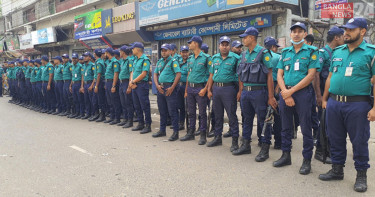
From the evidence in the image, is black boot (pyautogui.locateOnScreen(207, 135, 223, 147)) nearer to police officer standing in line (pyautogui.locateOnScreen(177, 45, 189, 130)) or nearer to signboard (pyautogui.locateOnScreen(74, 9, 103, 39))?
police officer standing in line (pyautogui.locateOnScreen(177, 45, 189, 130))

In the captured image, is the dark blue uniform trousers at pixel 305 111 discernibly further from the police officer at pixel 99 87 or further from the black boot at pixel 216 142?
the police officer at pixel 99 87

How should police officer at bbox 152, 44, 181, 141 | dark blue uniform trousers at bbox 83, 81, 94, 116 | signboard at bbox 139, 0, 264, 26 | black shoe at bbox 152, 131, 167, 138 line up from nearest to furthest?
police officer at bbox 152, 44, 181, 141
black shoe at bbox 152, 131, 167, 138
dark blue uniform trousers at bbox 83, 81, 94, 116
signboard at bbox 139, 0, 264, 26

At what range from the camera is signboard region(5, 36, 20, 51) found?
26925mm

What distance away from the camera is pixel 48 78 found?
9891 mm

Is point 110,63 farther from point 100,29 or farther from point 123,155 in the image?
point 100,29

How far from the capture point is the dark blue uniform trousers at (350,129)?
3070mm

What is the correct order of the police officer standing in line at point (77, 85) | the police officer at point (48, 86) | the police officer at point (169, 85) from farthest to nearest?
1. the police officer at point (48, 86)
2. the police officer standing in line at point (77, 85)
3. the police officer at point (169, 85)

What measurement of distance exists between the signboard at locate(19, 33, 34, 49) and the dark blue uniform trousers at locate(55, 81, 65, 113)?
17.2 m

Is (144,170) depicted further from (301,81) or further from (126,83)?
(126,83)

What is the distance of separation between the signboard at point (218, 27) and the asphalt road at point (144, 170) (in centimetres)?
486

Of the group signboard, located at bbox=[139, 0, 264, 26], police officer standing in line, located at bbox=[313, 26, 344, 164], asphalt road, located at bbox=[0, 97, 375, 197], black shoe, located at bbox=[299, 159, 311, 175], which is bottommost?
asphalt road, located at bbox=[0, 97, 375, 197]

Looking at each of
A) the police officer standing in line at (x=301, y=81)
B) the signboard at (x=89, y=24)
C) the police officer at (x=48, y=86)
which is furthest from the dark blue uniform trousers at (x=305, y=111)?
the signboard at (x=89, y=24)

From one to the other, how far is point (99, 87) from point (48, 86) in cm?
282

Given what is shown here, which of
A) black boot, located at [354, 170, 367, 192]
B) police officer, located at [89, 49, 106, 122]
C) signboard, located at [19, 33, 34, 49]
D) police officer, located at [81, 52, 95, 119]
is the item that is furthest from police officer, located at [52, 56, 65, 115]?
signboard, located at [19, 33, 34, 49]
